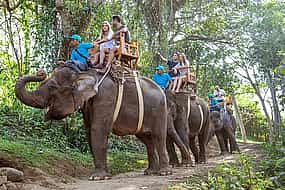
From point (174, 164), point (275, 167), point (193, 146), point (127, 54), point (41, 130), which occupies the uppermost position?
point (127, 54)

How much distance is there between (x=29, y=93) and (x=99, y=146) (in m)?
1.28

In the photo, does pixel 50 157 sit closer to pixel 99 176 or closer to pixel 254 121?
pixel 99 176

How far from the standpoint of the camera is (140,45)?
1361 centimetres

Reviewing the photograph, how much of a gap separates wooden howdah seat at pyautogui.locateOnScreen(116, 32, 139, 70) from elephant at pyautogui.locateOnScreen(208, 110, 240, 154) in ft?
19.6

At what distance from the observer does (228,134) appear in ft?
47.0

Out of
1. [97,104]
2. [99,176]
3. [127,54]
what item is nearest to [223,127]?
[127,54]

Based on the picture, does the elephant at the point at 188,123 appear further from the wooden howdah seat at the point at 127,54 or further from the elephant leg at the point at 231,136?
the elephant leg at the point at 231,136

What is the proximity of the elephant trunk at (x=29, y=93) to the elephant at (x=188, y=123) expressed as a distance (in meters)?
3.26

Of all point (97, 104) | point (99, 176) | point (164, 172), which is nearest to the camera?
point (99, 176)

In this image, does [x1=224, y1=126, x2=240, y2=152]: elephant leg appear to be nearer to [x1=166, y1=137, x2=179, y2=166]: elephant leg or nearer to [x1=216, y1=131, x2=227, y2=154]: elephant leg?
[x1=216, y1=131, x2=227, y2=154]: elephant leg

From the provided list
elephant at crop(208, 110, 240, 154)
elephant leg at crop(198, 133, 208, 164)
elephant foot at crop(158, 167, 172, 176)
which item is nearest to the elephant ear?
elephant foot at crop(158, 167, 172, 176)

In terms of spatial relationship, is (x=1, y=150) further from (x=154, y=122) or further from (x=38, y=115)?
(x=38, y=115)

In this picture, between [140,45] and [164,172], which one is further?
[140,45]

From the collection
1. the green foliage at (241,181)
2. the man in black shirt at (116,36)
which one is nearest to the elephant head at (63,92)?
the man in black shirt at (116,36)
